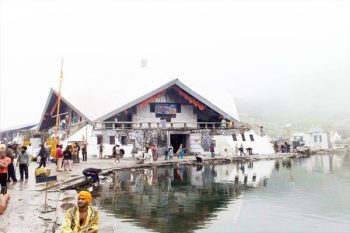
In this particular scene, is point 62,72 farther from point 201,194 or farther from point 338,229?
point 338,229

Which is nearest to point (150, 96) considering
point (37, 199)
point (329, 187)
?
point (329, 187)

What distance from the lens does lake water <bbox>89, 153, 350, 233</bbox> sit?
9.58 m

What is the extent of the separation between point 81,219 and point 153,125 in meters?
33.4

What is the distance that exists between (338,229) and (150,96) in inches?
1126

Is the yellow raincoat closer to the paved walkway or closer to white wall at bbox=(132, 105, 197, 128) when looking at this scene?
the paved walkway

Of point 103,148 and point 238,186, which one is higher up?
point 103,148

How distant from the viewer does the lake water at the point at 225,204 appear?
958 cm

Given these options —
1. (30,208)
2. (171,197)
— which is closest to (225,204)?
(171,197)

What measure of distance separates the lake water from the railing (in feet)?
55.2

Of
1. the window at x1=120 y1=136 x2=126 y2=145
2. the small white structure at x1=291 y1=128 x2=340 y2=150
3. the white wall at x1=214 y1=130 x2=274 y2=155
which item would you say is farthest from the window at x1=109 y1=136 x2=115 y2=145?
the small white structure at x1=291 y1=128 x2=340 y2=150

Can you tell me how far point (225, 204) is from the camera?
12.1 meters

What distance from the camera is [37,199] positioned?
11445 millimetres

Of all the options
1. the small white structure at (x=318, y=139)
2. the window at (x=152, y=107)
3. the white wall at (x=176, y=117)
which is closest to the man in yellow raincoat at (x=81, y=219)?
the white wall at (x=176, y=117)

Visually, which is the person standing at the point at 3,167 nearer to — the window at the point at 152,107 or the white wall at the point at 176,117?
the white wall at the point at 176,117
